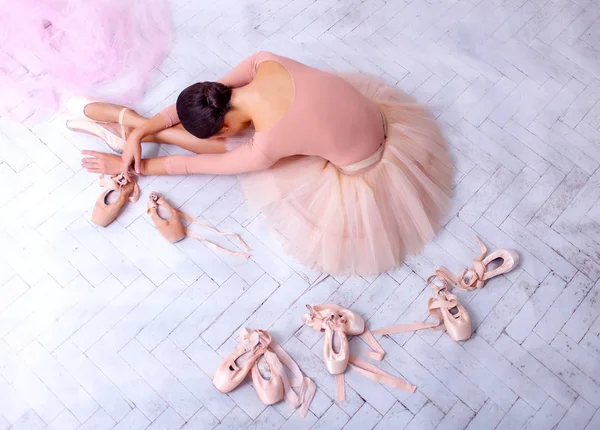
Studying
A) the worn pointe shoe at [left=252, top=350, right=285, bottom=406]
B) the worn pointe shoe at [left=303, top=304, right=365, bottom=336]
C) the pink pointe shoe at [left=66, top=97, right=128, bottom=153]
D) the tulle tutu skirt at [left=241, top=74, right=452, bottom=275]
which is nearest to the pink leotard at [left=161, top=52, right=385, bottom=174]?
the tulle tutu skirt at [left=241, top=74, right=452, bottom=275]

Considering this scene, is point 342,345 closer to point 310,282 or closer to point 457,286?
point 310,282

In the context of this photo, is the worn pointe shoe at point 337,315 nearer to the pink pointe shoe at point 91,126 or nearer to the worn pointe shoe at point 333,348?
the worn pointe shoe at point 333,348

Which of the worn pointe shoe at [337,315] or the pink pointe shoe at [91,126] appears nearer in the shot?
the worn pointe shoe at [337,315]

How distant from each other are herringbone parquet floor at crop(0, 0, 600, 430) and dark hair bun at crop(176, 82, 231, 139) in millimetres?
351

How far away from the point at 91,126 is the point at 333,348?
949 mm

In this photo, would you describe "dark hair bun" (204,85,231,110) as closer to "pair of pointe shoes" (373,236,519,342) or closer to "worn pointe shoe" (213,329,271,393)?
"worn pointe shoe" (213,329,271,393)

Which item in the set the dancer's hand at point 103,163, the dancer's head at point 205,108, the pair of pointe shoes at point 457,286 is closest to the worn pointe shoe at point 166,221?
the dancer's hand at point 103,163

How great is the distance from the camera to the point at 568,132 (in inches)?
71.7

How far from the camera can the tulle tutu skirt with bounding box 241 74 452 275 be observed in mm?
1537

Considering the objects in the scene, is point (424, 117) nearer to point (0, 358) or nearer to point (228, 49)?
point (228, 49)

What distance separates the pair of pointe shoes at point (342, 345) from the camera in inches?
57.9

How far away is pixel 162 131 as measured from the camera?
166 cm

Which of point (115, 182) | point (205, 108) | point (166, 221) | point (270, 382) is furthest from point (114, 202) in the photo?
point (270, 382)

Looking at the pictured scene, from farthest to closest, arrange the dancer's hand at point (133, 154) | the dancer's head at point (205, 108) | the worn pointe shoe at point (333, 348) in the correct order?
the dancer's hand at point (133, 154) < the worn pointe shoe at point (333, 348) < the dancer's head at point (205, 108)
